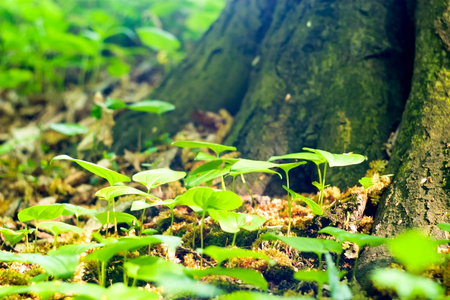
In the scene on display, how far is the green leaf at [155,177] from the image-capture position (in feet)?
4.99

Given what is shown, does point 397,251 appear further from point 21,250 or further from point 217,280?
point 21,250

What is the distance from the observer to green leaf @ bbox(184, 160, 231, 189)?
148 cm

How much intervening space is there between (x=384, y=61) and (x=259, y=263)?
167 centimetres

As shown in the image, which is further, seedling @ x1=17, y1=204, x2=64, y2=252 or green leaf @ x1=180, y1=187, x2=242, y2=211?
seedling @ x1=17, y1=204, x2=64, y2=252

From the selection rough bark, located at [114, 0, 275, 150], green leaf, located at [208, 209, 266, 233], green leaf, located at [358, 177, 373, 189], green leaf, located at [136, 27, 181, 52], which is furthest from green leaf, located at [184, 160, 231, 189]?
green leaf, located at [136, 27, 181, 52]

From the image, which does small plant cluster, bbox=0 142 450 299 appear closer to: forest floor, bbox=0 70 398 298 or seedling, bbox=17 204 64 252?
seedling, bbox=17 204 64 252

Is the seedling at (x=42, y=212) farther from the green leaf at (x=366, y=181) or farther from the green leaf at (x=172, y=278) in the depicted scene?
the green leaf at (x=366, y=181)

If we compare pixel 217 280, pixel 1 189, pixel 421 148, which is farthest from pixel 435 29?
pixel 1 189

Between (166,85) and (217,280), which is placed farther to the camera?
(166,85)

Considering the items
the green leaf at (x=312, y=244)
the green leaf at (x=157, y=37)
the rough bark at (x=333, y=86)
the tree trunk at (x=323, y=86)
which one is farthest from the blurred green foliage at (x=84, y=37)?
A: the green leaf at (x=312, y=244)

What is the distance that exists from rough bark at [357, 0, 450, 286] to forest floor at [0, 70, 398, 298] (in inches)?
4.5

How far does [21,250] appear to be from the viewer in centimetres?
179

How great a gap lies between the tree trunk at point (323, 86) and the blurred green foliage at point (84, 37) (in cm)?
128

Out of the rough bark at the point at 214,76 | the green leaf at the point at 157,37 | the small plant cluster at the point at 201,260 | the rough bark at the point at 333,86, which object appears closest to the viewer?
the small plant cluster at the point at 201,260
